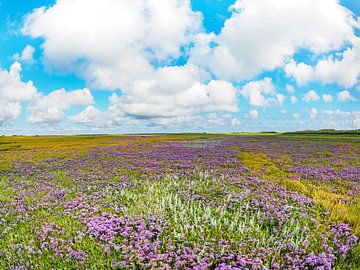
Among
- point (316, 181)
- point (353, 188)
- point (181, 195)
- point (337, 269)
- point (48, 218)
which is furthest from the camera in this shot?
point (316, 181)

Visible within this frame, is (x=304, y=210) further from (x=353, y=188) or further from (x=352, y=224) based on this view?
(x=353, y=188)

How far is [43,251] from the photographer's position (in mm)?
6949

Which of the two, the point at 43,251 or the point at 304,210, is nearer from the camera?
the point at 43,251

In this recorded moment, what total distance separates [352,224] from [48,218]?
1058 centimetres

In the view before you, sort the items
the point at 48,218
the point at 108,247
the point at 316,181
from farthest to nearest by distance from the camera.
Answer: the point at 316,181, the point at 48,218, the point at 108,247

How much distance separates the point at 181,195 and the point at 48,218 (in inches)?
218

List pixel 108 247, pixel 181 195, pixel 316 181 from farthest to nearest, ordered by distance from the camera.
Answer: pixel 316 181 < pixel 181 195 < pixel 108 247

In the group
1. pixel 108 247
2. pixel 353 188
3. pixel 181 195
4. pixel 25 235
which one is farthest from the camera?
pixel 353 188

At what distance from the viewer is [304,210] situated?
31.5 ft

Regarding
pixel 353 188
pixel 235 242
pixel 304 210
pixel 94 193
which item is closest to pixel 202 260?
pixel 235 242

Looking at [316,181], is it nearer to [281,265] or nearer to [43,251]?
[281,265]

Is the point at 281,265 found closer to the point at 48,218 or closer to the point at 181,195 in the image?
the point at 181,195

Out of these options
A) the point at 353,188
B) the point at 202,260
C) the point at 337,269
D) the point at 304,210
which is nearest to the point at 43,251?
the point at 202,260

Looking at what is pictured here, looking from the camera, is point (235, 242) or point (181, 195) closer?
point (235, 242)
